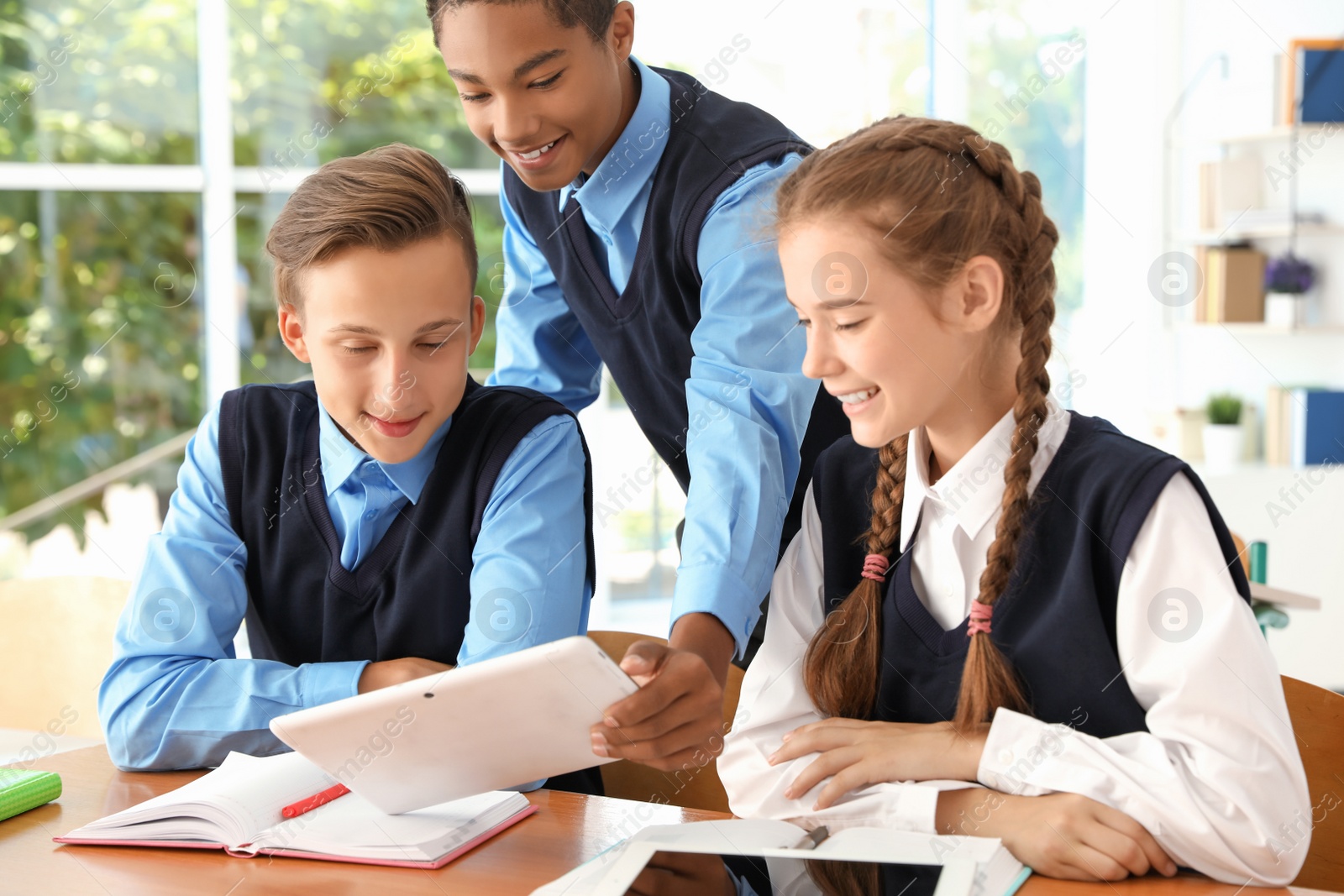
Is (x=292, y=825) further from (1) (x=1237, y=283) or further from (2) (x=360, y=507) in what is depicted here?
(1) (x=1237, y=283)

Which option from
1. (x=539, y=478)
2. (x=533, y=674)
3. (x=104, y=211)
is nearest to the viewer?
(x=533, y=674)

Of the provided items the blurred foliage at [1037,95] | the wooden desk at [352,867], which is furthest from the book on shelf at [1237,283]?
the wooden desk at [352,867]

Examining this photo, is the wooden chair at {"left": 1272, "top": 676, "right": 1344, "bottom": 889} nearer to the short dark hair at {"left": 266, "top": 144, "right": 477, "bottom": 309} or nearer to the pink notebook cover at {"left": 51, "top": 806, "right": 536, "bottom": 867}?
the pink notebook cover at {"left": 51, "top": 806, "right": 536, "bottom": 867}

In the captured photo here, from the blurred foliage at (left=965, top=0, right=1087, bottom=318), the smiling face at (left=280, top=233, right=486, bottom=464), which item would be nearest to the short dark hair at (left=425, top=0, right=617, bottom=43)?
the smiling face at (left=280, top=233, right=486, bottom=464)

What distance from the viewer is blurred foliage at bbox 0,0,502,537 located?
3.95 m

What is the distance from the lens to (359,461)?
154 cm

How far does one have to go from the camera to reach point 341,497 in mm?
1579

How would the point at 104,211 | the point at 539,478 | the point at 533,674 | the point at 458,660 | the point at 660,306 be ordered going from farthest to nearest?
the point at 104,211, the point at 660,306, the point at 539,478, the point at 458,660, the point at 533,674

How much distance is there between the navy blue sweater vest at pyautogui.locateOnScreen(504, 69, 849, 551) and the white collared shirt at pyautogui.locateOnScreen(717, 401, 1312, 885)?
0.99 feet

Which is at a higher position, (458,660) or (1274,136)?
(1274,136)

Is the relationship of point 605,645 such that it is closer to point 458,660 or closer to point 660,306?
point 458,660

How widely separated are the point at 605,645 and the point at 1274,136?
3899mm

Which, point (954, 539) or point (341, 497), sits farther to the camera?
point (341, 497)

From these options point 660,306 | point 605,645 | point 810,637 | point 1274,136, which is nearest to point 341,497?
point 605,645
